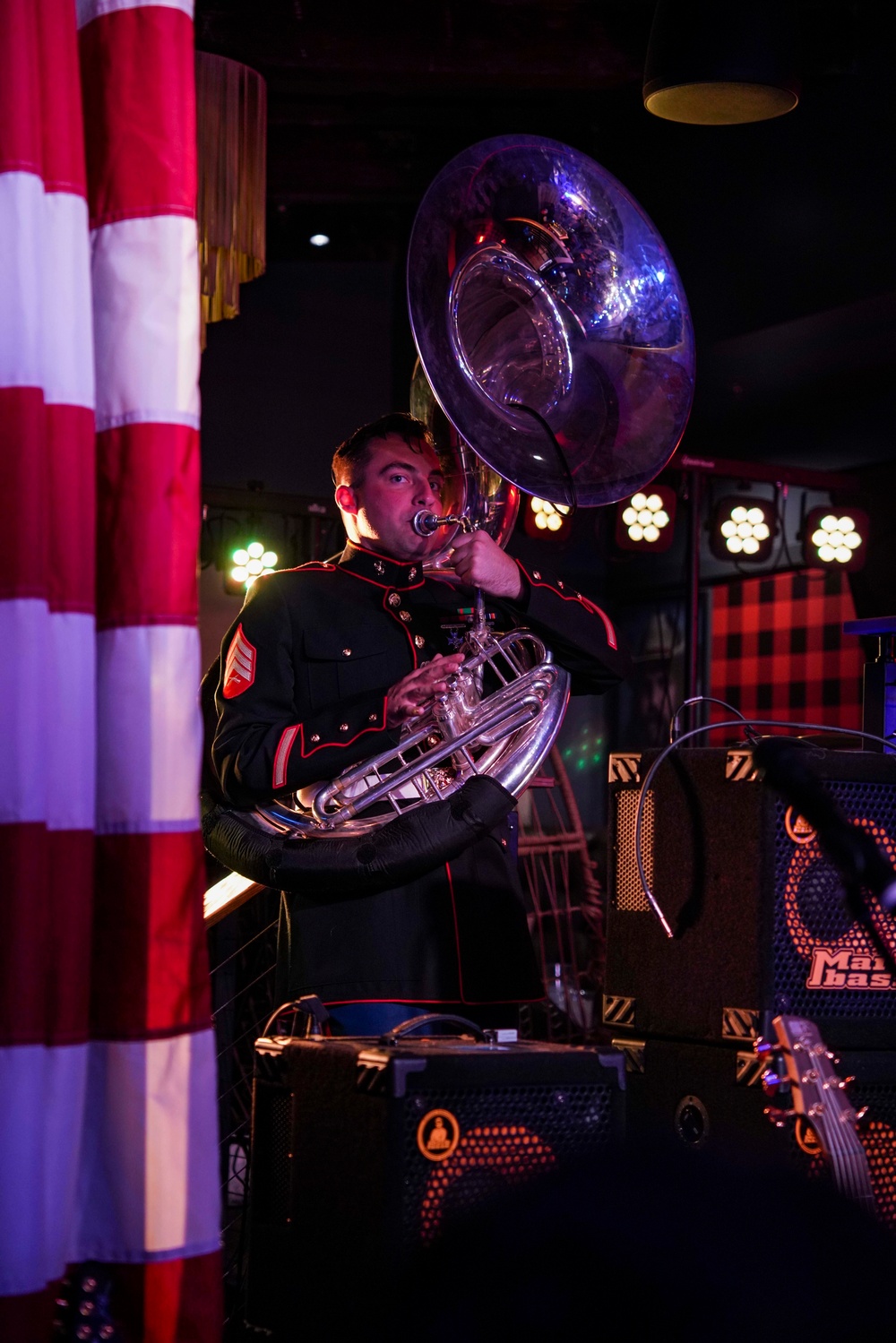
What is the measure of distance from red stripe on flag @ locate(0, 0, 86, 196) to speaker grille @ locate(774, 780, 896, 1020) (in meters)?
1.10

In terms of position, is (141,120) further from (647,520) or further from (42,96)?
(647,520)

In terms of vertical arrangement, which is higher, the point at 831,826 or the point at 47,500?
the point at 47,500

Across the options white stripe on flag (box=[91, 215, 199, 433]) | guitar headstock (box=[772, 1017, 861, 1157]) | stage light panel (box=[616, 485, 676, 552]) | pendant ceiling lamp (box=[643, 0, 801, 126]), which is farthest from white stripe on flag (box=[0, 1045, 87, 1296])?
stage light panel (box=[616, 485, 676, 552])

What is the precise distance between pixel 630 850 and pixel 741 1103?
0.38 meters

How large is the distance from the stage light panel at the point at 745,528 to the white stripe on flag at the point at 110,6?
5.20 m

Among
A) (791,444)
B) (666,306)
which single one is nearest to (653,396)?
(666,306)

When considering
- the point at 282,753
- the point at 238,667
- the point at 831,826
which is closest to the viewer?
the point at 831,826

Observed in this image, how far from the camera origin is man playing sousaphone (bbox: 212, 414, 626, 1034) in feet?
6.88

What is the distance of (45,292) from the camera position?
4.05 feet

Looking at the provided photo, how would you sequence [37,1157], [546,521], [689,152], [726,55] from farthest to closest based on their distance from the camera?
[546,521] < [689,152] < [726,55] < [37,1157]

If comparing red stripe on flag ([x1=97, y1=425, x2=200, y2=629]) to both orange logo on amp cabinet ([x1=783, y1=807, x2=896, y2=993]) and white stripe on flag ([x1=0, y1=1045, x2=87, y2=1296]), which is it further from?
orange logo on amp cabinet ([x1=783, y1=807, x2=896, y2=993])

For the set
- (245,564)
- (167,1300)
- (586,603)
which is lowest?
(167,1300)

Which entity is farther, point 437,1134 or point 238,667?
point 238,667

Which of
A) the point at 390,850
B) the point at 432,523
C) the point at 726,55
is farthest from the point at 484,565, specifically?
the point at 726,55
